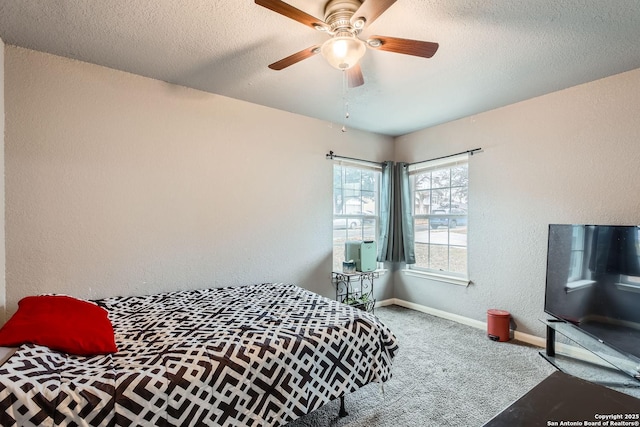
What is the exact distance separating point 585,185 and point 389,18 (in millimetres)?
2258

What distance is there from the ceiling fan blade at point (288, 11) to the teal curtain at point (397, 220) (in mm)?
2779

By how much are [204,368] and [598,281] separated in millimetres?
2667

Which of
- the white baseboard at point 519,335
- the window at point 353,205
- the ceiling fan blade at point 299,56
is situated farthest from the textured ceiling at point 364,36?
the white baseboard at point 519,335

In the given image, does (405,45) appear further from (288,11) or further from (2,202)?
(2,202)

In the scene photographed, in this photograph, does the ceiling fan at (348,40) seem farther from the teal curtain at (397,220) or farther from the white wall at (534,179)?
the teal curtain at (397,220)

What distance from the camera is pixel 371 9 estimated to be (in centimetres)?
141

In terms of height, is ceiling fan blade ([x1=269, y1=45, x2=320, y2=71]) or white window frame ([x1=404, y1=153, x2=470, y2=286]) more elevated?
ceiling fan blade ([x1=269, y1=45, x2=320, y2=71])

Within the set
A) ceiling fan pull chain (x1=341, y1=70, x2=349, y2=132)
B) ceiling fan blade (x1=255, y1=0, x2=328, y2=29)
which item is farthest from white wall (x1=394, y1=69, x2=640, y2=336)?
ceiling fan blade (x1=255, y1=0, x2=328, y2=29)

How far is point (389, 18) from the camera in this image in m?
1.76

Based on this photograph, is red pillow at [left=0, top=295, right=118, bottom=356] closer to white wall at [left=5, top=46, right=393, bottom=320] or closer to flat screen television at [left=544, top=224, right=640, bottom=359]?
white wall at [left=5, top=46, right=393, bottom=320]

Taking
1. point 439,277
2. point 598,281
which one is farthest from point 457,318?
point 598,281

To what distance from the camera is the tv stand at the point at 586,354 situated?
80.0 inches

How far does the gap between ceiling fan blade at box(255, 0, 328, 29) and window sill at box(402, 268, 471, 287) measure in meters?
3.08

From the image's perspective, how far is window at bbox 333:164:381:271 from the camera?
385cm
